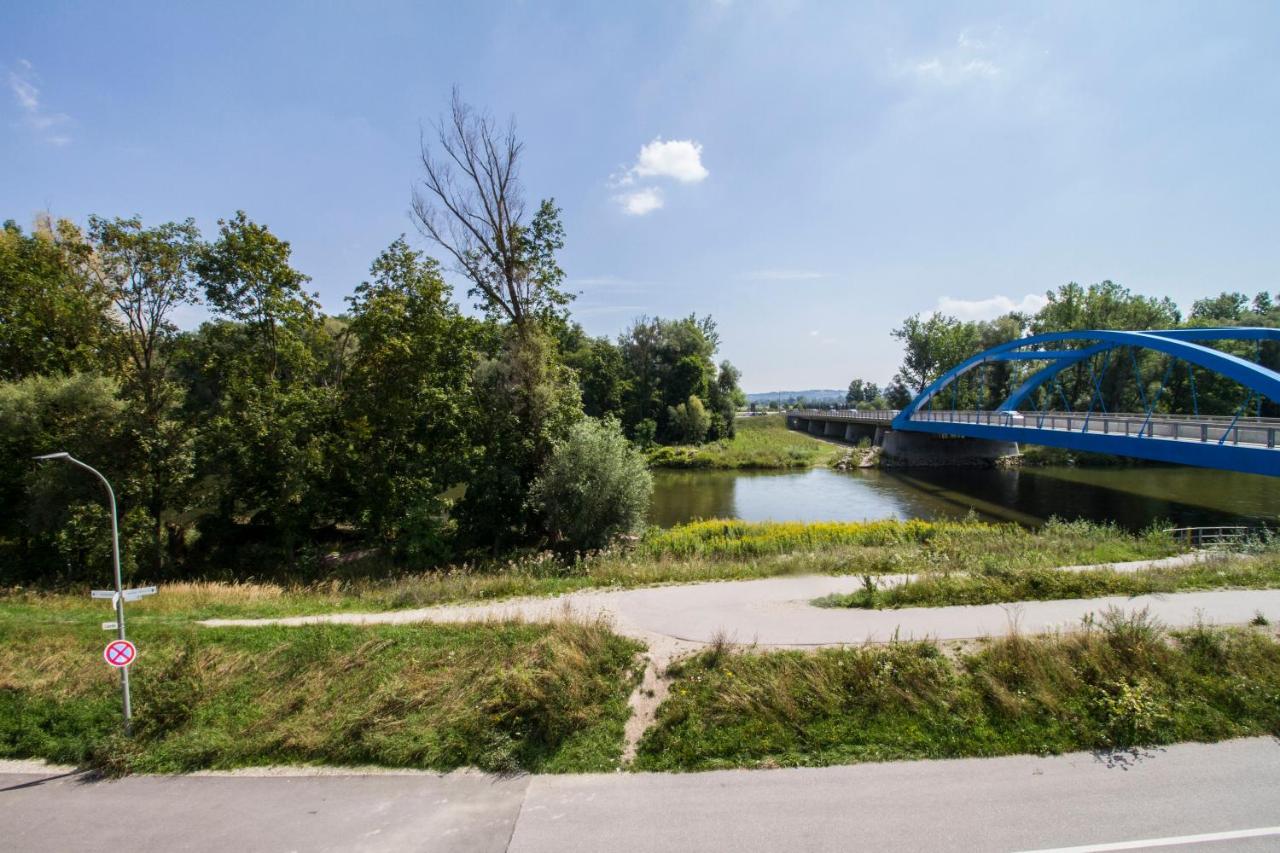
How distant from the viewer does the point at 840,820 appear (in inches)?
207

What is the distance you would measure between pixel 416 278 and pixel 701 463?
3446 centimetres

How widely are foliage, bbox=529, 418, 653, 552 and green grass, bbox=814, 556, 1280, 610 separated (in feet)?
24.9

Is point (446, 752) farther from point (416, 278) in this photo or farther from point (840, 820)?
point (416, 278)

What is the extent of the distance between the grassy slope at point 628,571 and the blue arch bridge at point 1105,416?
8.55 metres

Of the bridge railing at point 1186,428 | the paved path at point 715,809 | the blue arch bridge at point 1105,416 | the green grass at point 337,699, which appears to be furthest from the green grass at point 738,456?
the paved path at point 715,809

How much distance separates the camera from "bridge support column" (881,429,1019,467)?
152 feet

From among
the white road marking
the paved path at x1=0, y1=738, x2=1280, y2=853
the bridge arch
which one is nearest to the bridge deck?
the bridge arch

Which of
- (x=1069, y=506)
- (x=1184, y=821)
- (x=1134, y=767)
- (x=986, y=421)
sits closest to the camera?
(x=1184, y=821)

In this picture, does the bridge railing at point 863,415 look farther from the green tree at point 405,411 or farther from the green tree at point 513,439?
the green tree at point 405,411

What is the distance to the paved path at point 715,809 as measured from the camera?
16.5ft

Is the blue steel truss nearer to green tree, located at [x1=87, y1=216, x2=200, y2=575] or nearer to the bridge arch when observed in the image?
the bridge arch

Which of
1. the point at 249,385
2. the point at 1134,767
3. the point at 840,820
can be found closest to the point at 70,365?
the point at 249,385

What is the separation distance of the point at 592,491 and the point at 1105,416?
27.6 m

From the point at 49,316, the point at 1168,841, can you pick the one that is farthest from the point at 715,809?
the point at 49,316
